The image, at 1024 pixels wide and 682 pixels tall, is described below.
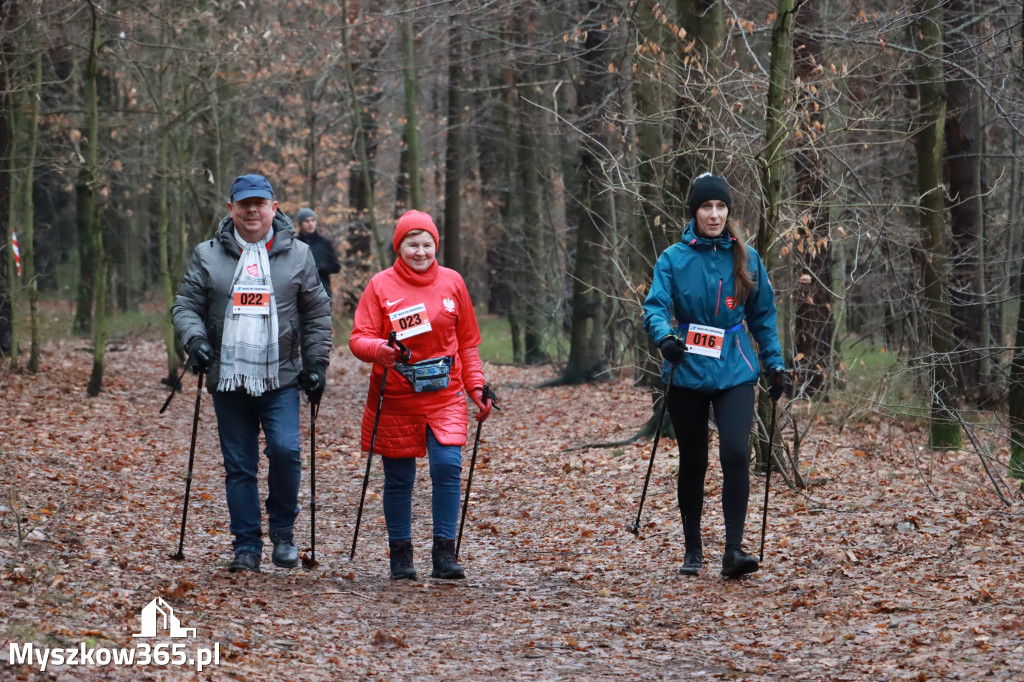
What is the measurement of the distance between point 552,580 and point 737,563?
1182mm

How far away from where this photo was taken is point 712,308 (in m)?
6.85

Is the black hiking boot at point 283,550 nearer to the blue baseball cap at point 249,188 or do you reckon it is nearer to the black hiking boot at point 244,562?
the black hiking boot at point 244,562

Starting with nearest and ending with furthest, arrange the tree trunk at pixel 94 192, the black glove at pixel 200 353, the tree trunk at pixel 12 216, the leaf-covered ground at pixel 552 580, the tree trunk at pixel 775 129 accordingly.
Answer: the leaf-covered ground at pixel 552 580, the black glove at pixel 200 353, the tree trunk at pixel 775 129, the tree trunk at pixel 94 192, the tree trunk at pixel 12 216

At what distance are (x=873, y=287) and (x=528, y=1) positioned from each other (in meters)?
7.35

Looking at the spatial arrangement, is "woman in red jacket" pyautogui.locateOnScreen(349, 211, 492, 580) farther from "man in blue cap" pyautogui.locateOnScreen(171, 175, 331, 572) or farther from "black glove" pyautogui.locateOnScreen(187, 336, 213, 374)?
"black glove" pyautogui.locateOnScreen(187, 336, 213, 374)

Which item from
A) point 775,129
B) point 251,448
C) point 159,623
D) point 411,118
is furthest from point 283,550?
point 411,118

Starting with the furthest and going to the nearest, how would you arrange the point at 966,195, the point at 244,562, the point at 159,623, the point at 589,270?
the point at 589,270 → the point at 966,195 → the point at 244,562 → the point at 159,623

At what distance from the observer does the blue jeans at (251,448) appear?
6684 mm

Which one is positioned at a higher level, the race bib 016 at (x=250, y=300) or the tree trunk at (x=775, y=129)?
the tree trunk at (x=775, y=129)

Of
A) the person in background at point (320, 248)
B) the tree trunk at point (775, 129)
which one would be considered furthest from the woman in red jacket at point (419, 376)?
the person in background at point (320, 248)

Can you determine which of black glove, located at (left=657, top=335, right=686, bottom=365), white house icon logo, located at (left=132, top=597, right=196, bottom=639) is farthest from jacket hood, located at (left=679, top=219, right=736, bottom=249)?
white house icon logo, located at (left=132, top=597, right=196, bottom=639)

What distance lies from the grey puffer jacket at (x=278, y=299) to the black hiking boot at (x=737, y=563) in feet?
8.50

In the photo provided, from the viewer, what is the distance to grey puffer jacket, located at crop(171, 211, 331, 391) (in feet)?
21.7

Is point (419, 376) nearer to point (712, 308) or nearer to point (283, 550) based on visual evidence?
point (283, 550)
